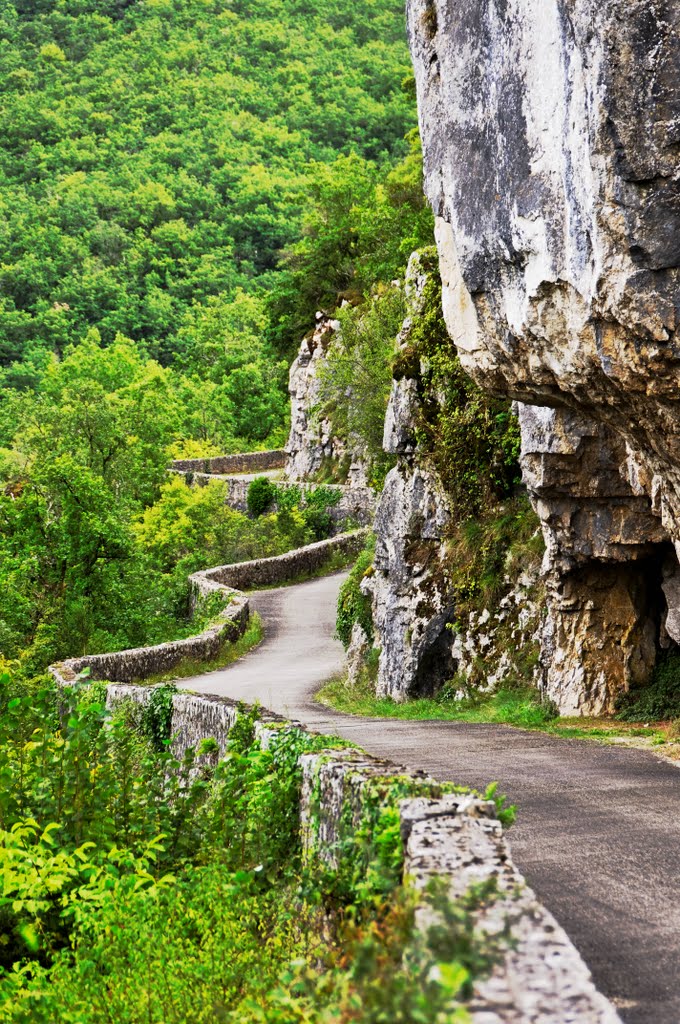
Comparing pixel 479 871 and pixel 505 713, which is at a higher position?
pixel 479 871

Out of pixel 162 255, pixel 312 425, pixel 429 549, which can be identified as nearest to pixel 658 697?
pixel 429 549

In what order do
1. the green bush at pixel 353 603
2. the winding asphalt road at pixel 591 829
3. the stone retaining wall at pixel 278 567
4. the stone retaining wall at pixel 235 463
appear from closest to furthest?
the winding asphalt road at pixel 591 829 → the green bush at pixel 353 603 → the stone retaining wall at pixel 278 567 → the stone retaining wall at pixel 235 463

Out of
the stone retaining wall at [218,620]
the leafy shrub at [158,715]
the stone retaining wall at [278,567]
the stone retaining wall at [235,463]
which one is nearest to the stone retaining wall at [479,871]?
the stone retaining wall at [218,620]

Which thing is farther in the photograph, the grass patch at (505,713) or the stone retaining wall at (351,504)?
the stone retaining wall at (351,504)

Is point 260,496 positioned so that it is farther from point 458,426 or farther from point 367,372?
point 458,426

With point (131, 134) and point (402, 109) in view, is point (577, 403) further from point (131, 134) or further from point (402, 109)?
point (131, 134)

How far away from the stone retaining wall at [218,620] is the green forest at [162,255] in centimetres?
149

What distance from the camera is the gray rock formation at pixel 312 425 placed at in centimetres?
4678

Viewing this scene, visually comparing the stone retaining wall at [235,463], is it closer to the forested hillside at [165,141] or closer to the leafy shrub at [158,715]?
the forested hillside at [165,141]

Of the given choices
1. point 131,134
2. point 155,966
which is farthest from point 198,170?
point 155,966

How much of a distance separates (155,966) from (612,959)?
8.66 ft

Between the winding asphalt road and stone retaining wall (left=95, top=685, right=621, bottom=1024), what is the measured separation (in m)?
1.01

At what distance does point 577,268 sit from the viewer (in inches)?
414

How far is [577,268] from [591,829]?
15.7 feet
